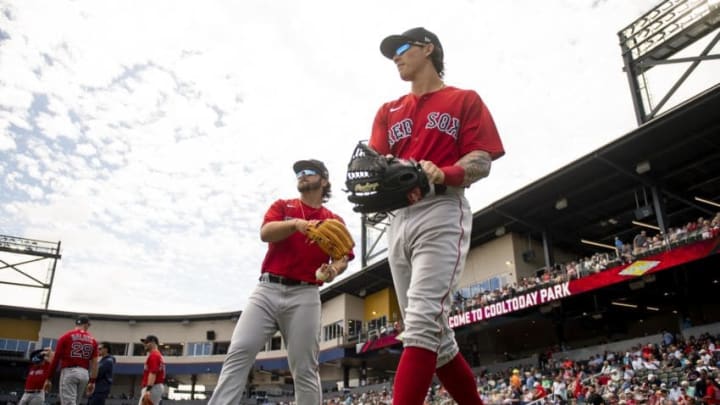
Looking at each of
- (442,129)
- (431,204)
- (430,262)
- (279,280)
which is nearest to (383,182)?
(431,204)

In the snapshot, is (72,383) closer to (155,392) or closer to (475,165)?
(155,392)

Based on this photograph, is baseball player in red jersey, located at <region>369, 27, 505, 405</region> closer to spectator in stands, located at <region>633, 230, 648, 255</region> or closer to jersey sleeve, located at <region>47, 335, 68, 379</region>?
jersey sleeve, located at <region>47, 335, 68, 379</region>

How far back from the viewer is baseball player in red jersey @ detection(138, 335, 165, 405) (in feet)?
30.9

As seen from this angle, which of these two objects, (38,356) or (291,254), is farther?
(38,356)

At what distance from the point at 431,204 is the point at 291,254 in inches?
66.1

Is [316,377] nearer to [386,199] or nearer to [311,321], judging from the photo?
[311,321]

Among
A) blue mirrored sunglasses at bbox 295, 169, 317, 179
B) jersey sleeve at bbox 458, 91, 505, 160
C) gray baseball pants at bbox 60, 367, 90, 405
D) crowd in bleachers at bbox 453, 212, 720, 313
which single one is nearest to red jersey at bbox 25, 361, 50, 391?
gray baseball pants at bbox 60, 367, 90, 405

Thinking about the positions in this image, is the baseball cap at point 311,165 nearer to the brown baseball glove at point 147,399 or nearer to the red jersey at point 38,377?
the brown baseball glove at point 147,399

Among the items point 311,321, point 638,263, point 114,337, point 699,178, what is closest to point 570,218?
point 699,178

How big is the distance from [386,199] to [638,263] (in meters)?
20.5

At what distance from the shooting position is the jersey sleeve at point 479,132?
10.3ft

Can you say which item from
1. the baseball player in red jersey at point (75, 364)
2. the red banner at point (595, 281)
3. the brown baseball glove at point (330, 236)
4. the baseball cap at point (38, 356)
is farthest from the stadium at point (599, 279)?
the baseball cap at point (38, 356)

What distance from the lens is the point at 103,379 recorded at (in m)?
10.1

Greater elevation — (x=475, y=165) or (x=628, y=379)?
(x=475, y=165)
